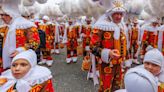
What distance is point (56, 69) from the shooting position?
986 centimetres

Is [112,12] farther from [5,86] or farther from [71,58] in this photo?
[71,58]

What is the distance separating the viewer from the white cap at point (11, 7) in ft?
14.9

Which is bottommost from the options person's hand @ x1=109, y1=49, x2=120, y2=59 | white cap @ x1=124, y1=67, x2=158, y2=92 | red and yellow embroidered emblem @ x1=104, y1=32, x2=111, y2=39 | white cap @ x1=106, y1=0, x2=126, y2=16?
person's hand @ x1=109, y1=49, x2=120, y2=59

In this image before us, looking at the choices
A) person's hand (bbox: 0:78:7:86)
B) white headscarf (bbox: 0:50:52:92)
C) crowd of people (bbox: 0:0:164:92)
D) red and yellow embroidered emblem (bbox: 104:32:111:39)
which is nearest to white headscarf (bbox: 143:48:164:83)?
crowd of people (bbox: 0:0:164:92)

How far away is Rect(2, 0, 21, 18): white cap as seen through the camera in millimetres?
4535

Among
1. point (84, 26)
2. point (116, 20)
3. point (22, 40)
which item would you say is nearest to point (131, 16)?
point (84, 26)

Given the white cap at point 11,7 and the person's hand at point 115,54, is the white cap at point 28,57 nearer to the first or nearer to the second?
the white cap at point 11,7

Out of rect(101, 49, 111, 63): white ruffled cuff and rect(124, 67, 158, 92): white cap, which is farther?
rect(101, 49, 111, 63): white ruffled cuff

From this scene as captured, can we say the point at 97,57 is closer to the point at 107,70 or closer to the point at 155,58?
the point at 107,70

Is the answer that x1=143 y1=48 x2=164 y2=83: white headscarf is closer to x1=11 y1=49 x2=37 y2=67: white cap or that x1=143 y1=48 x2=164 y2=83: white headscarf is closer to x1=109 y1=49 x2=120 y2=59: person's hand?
x1=11 y1=49 x2=37 y2=67: white cap

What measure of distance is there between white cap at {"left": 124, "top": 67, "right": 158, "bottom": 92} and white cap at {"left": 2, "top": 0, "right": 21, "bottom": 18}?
241 centimetres

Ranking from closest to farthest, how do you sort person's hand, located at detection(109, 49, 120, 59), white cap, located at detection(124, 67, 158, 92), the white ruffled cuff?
white cap, located at detection(124, 67, 158, 92)
person's hand, located at detection(109, 49, 120, 59)
the white ruffled cuff

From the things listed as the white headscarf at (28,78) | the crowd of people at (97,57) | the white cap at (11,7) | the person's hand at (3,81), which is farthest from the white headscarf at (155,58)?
the white cap at (11,7)

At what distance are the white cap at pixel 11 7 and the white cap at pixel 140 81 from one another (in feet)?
7.90
